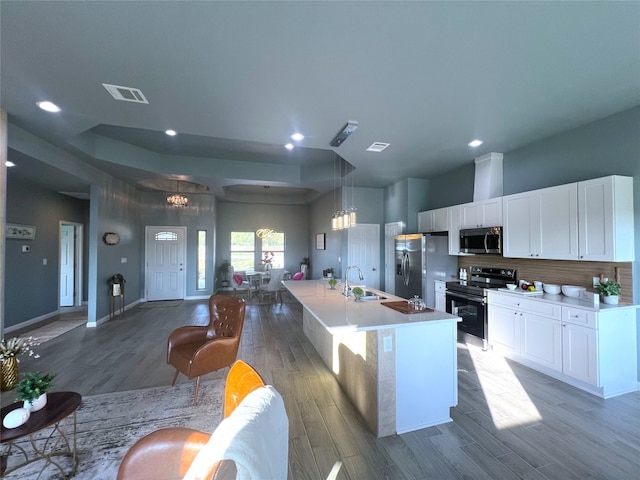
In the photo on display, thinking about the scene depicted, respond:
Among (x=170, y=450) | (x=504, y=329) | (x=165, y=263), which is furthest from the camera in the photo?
(x=165, y=263)

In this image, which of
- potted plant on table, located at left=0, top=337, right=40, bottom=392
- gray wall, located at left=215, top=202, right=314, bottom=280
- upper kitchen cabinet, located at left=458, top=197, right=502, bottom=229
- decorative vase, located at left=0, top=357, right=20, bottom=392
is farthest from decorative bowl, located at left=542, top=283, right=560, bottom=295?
gray wall, located at left=215, top=202, right=314, bottom=280

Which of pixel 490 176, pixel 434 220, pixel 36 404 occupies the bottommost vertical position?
pixel 36 404

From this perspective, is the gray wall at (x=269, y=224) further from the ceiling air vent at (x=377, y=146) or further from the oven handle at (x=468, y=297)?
the ceiling air vent at (x=377, y=146)

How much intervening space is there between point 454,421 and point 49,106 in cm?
483

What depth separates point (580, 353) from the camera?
2670mm

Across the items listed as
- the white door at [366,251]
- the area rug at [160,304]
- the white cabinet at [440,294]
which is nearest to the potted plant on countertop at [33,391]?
the white cabinet at [440,294]

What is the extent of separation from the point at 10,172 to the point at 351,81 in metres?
5.60

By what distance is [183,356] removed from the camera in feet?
8.54

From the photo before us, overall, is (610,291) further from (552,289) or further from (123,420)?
(123,420)

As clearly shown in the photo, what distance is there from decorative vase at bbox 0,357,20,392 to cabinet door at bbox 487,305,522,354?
214 inches

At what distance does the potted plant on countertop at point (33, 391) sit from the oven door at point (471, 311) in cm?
446

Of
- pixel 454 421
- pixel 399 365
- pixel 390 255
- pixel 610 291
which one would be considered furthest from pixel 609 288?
pixel 390 255

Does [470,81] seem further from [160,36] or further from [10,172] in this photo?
[10,172]


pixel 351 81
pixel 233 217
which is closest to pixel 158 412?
pixel 351 81
